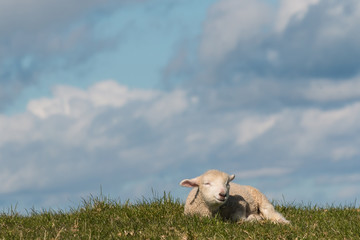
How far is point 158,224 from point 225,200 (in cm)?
144

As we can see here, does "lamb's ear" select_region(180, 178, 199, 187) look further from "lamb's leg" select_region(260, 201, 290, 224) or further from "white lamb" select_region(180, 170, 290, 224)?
"lamb's leg" select_region(260, 201, 290, 224)

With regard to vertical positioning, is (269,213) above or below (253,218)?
above

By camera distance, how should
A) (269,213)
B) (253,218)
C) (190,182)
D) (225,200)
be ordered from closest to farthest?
(225,200) < (190,182) < (253,218) < (269,213)

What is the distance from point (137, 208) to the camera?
1305cm

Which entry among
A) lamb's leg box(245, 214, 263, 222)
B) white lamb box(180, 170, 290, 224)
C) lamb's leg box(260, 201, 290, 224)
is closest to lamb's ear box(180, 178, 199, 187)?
white lamb box(180, 170, 290, 224)

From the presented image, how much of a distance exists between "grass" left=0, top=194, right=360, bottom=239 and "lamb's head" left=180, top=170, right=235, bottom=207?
42 cm

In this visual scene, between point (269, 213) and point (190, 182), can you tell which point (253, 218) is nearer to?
point (269, 213)

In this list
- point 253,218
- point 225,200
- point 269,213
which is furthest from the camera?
point 269,213

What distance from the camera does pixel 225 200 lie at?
10.7m

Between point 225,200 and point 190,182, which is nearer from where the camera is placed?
point 225,200

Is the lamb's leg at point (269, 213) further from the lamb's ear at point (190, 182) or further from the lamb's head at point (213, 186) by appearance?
the lamb's ear at point (190, 182)

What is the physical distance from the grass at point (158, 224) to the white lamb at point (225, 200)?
339 millimetres

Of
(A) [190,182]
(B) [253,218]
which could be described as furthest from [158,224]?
(B) [253,218]

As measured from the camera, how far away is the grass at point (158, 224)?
9.70 metres
